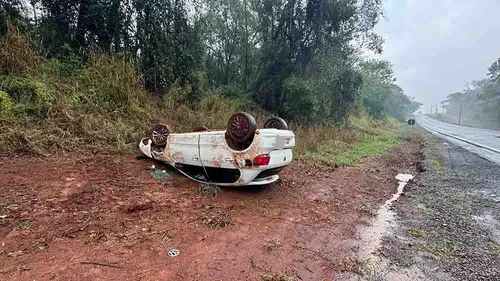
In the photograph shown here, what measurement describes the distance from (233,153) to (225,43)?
12.0 metres

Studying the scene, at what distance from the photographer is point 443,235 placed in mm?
3070

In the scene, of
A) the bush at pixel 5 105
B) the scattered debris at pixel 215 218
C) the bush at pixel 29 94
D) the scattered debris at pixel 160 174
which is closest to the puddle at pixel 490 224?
the scattered debris at pixel 215 218

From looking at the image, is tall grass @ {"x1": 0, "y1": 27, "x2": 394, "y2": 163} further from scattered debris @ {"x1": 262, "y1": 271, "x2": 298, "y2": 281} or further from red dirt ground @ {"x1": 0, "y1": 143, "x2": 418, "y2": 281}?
scattered debris @ {"x1": 262, "y1": 271, "x2": 298, "y2": 281}

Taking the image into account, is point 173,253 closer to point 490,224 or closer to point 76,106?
point 490,224

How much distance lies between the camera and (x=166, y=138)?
14.6 ft

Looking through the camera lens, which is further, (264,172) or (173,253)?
(264,172)

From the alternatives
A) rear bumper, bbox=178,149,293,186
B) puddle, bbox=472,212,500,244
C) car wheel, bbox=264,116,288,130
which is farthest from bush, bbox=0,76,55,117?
puddle, bbox=472,212,500,244

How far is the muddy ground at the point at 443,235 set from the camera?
2344 mm

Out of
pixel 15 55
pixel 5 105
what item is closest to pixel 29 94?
pixel 5 105

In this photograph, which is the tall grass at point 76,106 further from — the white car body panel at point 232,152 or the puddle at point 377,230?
the puddle at point 377,230

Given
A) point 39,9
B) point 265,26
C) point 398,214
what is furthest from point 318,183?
point 265,26

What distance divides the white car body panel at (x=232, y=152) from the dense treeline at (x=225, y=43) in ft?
11.3

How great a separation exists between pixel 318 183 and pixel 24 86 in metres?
5.71

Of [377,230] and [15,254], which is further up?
[15,254]
